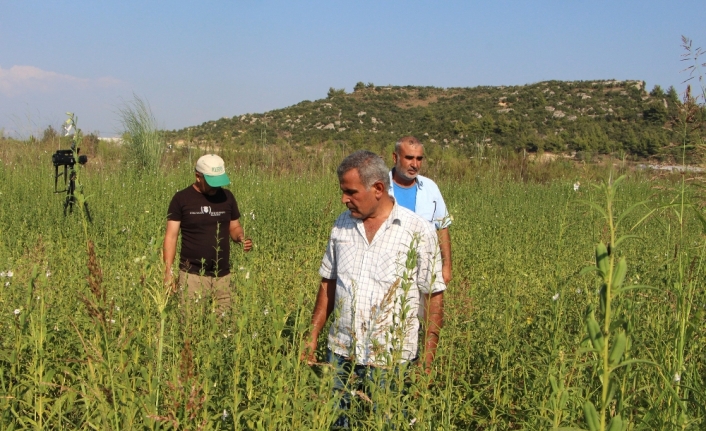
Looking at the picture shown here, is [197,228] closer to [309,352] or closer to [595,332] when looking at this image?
[309,352]

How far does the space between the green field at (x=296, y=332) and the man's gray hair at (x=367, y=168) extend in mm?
801

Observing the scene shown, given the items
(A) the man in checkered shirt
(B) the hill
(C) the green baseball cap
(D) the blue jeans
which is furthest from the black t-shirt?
(B) the hill

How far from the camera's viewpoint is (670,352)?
10.4ft

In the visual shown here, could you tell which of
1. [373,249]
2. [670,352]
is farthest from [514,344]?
[373,249]

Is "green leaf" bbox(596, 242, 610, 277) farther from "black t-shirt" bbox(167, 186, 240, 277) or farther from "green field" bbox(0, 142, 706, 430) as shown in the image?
"black t-shirt" bbox(167, 186, 240, 277)

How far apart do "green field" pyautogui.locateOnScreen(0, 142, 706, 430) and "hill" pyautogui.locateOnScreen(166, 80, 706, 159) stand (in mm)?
23564

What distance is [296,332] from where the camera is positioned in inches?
126

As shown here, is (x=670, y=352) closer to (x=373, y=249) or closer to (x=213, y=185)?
(x=373, y=249)

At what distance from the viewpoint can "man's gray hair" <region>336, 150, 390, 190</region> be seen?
325 cm

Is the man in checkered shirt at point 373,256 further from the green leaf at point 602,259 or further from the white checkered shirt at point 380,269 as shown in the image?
the green leaf at point 602,259

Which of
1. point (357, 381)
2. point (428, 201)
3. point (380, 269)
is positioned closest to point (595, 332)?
point (357, 381)

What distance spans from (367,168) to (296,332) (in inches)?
35.8

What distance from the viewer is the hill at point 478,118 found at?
113 ft

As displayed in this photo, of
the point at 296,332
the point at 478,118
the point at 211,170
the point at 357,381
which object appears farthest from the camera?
the point at 478,118
